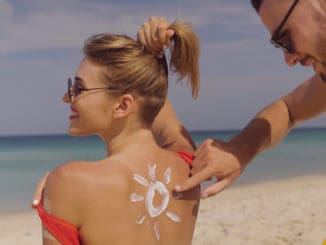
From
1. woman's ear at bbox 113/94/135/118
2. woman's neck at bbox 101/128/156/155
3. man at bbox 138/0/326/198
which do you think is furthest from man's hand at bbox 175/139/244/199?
woman's ear at bbox 113/94/135/118

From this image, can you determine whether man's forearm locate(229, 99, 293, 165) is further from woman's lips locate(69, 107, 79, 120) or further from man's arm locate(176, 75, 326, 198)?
woman's lips locate(69, 107, 79, 120)

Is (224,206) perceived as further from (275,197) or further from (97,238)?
(97,238)

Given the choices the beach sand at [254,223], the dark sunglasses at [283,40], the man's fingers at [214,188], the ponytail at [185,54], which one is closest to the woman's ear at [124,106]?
the ponytail at [185,54]

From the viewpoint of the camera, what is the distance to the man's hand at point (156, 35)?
2.45 m

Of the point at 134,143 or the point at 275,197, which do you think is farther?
the point at 275,197

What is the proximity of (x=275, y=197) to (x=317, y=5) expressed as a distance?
30.3 ft

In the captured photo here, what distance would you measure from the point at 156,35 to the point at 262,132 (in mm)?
811

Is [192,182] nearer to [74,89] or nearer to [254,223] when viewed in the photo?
[74,89]

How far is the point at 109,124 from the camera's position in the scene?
237 cm

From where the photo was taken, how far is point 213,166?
252 centimetres

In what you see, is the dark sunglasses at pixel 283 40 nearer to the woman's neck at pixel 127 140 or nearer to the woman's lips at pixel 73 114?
the woman's neck at pixel 127 140

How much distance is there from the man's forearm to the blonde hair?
49 centimetres

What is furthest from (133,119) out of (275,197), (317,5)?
(275,197)

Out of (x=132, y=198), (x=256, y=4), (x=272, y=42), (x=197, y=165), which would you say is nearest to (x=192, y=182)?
(x=197, y=165)
